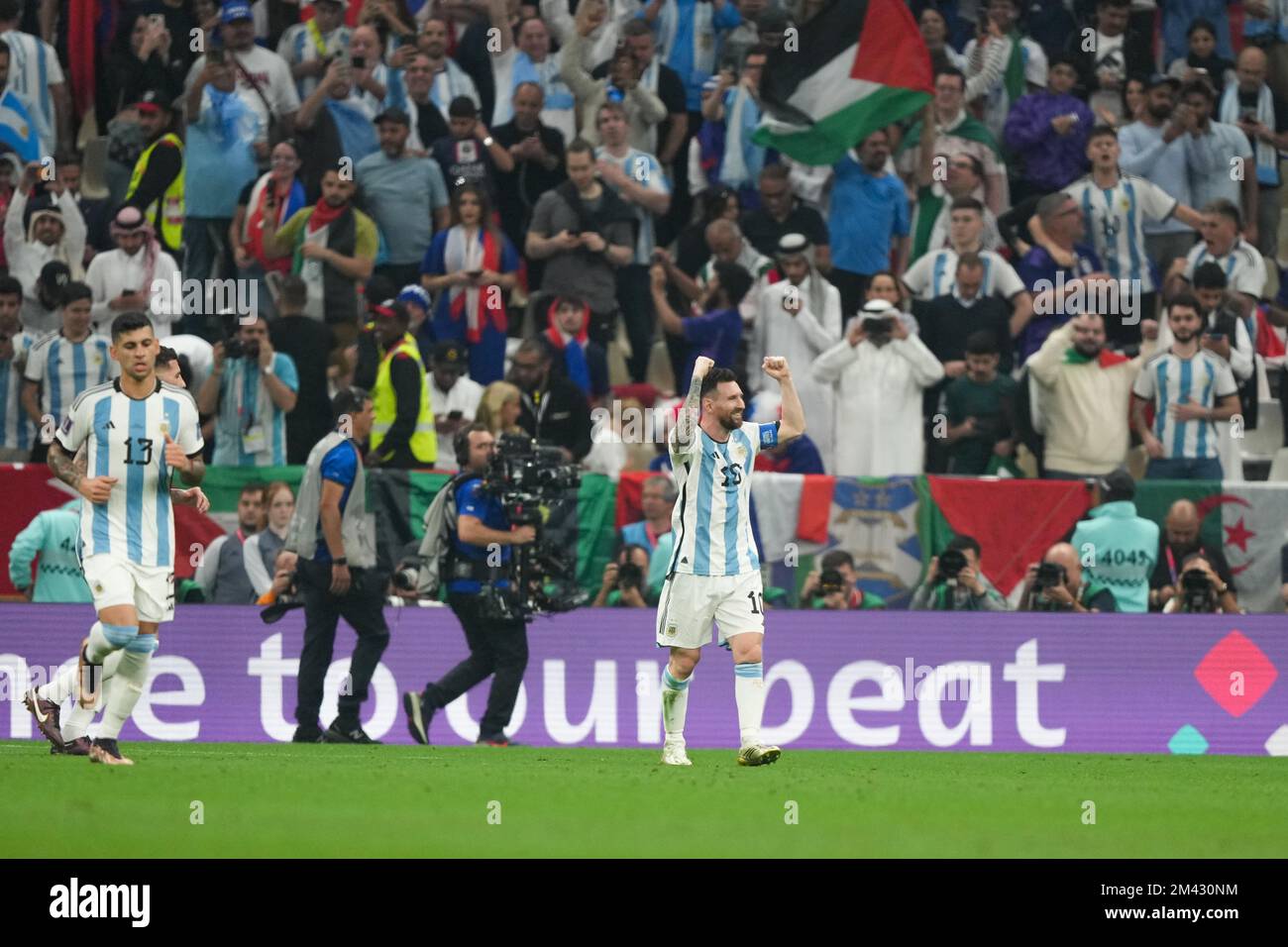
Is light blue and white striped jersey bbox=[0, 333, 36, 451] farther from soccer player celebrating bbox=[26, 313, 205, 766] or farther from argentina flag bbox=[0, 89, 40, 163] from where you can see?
soccer player celebrating bbox=[26, 313, 205, 766]

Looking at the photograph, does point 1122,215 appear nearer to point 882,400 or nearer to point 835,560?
point 882,400

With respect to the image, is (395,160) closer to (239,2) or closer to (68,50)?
(239,2)

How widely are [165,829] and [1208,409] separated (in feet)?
36.7

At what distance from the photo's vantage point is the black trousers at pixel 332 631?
1505cm

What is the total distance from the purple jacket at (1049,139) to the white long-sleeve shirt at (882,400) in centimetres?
310

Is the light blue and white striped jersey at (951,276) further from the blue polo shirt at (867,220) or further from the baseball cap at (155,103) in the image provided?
the baseball cap at (155,103)

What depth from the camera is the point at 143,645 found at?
12.2m

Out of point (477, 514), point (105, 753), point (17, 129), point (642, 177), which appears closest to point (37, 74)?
point (17, 129)

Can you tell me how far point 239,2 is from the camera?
20172mm

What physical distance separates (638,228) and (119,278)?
4764 mm

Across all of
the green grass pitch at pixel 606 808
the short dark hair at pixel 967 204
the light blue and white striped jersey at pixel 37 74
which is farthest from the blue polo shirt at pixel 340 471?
the light blue and white striped jersey at pixel 37 74

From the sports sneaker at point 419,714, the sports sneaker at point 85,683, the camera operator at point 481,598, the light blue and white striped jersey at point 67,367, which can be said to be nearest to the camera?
the sports sneaker at point 85,683

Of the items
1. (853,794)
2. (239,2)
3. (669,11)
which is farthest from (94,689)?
(669,11)

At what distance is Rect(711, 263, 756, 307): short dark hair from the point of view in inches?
735
